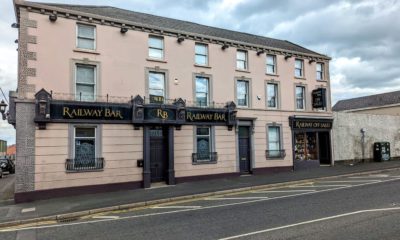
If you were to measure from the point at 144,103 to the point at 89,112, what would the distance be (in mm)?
2910

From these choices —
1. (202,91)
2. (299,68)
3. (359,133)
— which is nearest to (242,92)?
(202,91)

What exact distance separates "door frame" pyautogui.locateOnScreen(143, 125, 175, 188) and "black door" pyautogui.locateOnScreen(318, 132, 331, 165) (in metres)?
13.2

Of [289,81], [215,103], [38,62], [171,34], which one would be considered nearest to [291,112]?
[289,81]

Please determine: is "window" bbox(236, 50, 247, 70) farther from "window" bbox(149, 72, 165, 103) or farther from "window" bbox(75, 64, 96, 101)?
"window" bbox(75, 64, 96, 101)

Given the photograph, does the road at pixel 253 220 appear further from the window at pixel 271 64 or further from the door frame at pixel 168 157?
the window at pixel 271 64

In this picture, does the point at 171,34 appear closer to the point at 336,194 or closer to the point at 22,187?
the point at 22,187

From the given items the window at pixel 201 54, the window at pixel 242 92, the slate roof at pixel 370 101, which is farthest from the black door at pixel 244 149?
the slate roof at pixel 370 101

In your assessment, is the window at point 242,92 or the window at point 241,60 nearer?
the window at point 242,92

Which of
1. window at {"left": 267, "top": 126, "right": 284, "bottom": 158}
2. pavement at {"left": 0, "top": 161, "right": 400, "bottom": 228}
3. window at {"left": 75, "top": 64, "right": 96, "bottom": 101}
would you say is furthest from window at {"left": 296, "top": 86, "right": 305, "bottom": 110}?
window at {"left": 75, "top": 64, "right": 96, "bottom": 101}

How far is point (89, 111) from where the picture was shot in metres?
16.0

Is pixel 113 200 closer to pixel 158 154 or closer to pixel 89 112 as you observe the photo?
pixel 89 112

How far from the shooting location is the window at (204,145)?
763 inches

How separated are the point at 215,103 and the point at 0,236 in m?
13.4

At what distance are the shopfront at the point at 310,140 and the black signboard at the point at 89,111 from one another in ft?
39.1
